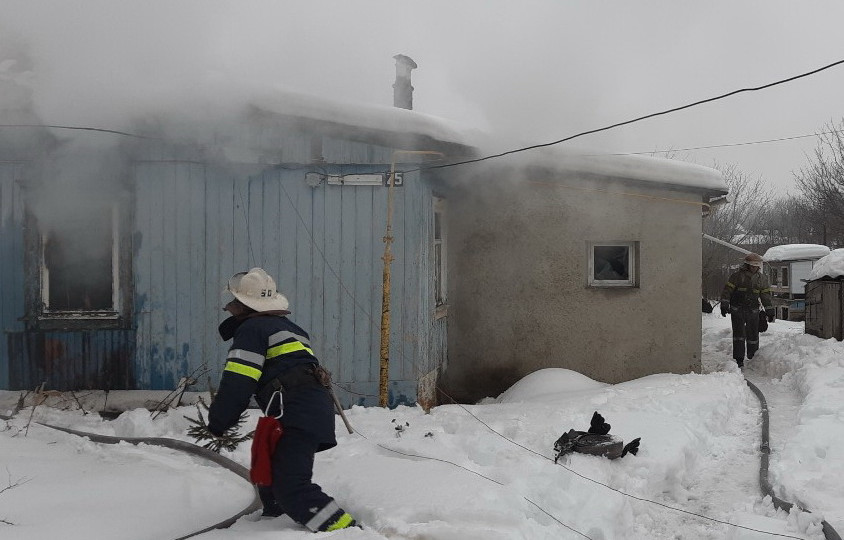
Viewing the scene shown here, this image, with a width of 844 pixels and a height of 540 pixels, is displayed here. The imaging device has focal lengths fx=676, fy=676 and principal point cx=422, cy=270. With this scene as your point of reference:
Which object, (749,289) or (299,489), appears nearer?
(299,489)

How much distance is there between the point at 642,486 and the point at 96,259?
230 inches

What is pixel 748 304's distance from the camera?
37.5ft

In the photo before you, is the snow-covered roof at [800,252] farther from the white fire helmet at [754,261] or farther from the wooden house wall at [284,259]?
the wooden house wall at [284,259]

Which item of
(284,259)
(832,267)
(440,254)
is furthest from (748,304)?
(284,259)

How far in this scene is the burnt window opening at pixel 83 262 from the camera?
716 cm

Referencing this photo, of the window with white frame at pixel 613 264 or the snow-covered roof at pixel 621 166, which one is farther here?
the window with white frame at pixel 613 264

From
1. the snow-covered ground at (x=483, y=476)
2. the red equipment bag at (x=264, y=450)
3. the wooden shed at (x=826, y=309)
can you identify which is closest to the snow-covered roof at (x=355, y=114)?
the snow-covered ground at (x=483, y=476)

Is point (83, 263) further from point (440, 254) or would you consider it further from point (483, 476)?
point (483, 476)

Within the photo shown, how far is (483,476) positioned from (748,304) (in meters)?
8.60

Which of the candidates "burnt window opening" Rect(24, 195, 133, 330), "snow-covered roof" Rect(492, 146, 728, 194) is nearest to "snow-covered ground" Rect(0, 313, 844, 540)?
"burnt window opening" Rect(24, 195, 133, 330)

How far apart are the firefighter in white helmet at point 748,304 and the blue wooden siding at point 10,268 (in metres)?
10.3

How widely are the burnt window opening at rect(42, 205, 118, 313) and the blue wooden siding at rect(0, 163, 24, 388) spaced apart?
253 millimetres

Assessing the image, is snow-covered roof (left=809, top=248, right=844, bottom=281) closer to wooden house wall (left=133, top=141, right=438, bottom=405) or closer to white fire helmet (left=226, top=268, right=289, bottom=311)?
Answer: wooden house wall (left=133, top=141, right=438, bottom=405)

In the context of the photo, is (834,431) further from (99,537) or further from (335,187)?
(99,537)
